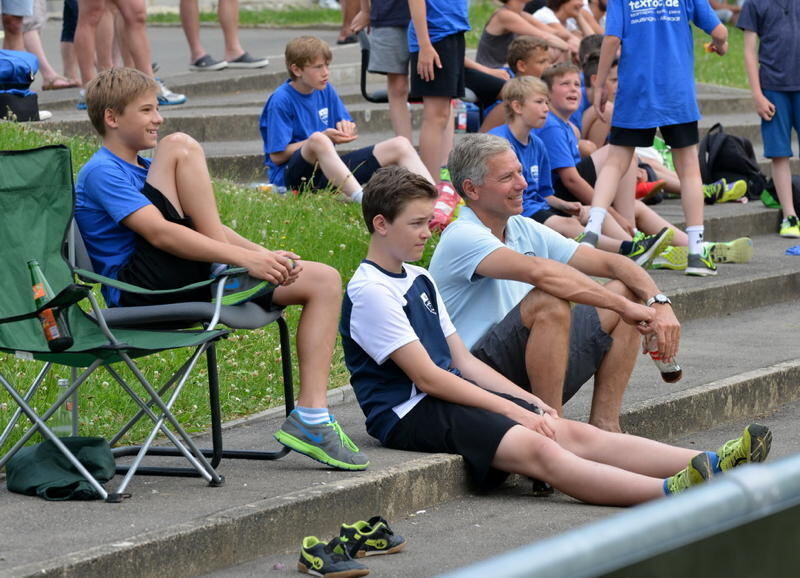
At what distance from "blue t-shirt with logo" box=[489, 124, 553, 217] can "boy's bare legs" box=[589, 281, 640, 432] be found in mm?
2947

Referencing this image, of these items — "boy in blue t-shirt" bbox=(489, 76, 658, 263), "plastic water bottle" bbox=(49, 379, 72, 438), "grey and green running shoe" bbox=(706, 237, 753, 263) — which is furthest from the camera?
"grey and green running shoe" bbox=(706, 237, 753, 263)

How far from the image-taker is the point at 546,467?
486 cm

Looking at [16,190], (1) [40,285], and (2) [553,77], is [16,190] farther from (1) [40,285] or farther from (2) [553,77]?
(2) [553,77]

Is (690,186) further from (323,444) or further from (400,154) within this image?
(323,444)

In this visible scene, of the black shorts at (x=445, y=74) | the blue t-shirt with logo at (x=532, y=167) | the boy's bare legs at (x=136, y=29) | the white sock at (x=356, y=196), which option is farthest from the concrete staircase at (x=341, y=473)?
the black shorts at (x=445, y=74)

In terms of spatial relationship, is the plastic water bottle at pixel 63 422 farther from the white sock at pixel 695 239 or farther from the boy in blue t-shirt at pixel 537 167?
the white sock at pixel 695 239

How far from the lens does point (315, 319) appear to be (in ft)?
16.5

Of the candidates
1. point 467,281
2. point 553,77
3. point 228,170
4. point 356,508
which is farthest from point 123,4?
point 356,508

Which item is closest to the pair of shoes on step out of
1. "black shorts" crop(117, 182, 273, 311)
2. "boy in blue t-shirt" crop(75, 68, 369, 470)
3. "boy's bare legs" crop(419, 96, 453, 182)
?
"boy in blue t-shirt" crop(75, 68, 369, 470)

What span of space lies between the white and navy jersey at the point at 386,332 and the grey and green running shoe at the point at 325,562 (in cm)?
93

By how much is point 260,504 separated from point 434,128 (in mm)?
5152

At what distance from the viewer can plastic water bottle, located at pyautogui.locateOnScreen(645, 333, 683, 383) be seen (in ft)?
17.9

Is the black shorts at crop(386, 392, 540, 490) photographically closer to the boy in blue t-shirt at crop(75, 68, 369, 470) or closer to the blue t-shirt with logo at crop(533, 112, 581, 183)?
the boy in blue t-shirt at crop(75, 68, 369, 470)

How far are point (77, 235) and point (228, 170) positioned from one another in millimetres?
5193
